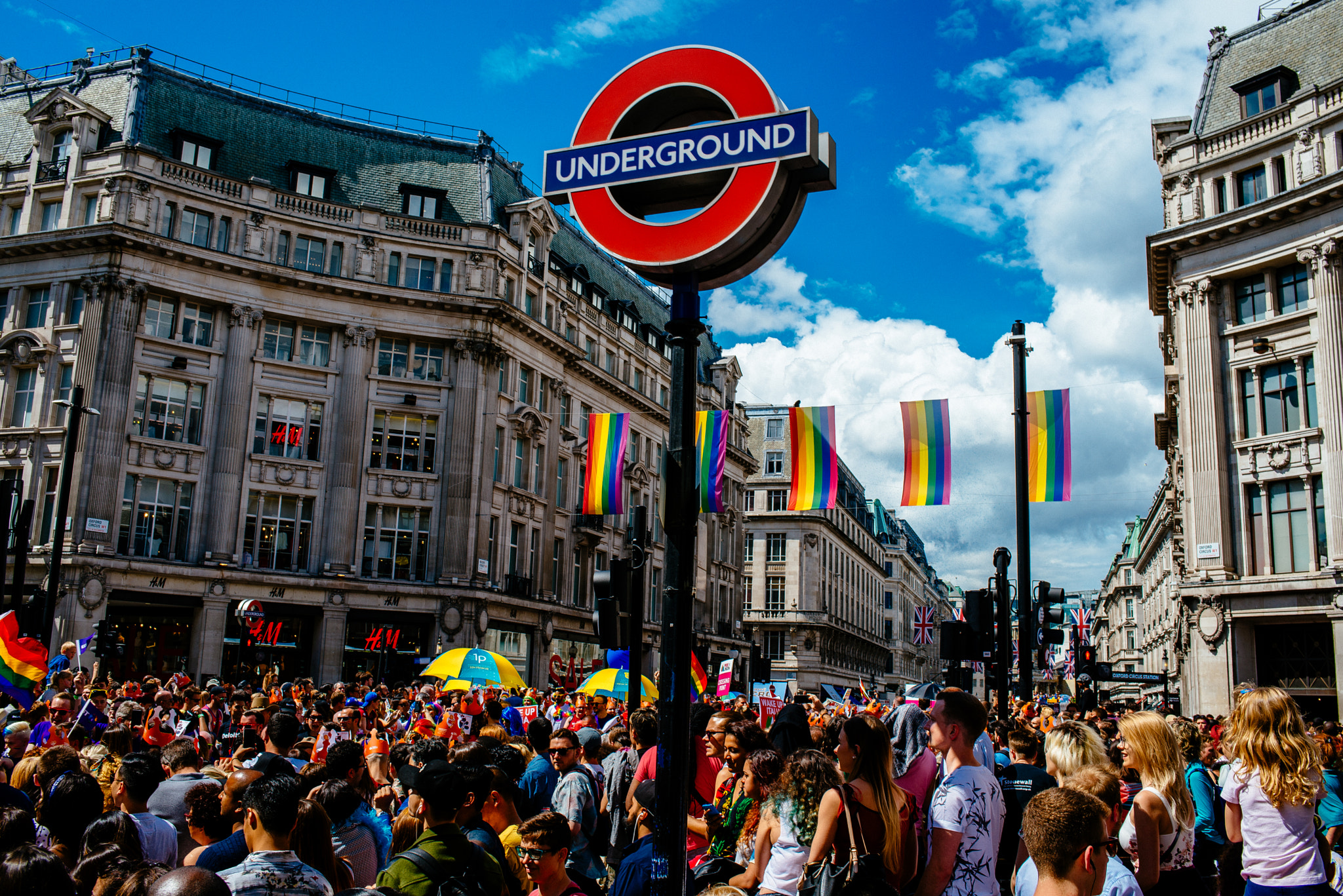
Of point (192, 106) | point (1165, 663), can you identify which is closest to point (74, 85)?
point (192, 106)

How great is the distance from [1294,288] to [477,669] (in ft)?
89.7

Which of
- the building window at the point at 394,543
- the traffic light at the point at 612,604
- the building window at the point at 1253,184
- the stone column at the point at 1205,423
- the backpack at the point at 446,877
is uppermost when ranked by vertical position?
the building window at the point at 1253,184

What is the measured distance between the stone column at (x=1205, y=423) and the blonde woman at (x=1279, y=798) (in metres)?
28.9

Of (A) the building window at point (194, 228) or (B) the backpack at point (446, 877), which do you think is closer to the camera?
(B) the backpack at point (446, 877)

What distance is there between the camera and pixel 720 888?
12.8 feet

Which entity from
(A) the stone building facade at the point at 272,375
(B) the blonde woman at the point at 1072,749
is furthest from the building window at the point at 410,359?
(B) the blonde woman at the point at 1072,749

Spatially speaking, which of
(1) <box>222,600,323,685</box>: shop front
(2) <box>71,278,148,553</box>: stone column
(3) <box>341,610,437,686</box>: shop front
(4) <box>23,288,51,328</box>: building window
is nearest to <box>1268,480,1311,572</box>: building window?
(3) <box>341,610,437,686</box>: shop front

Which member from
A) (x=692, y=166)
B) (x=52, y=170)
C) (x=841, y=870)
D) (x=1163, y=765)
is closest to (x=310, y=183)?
(x=52, y=170)

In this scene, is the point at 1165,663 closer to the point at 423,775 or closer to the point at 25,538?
the point at 25,538

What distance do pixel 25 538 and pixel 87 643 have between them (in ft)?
22.3

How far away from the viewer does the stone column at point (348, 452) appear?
1608 inches

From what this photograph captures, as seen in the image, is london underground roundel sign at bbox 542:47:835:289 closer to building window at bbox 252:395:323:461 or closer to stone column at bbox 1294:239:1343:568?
stone column at bbox 1294:239:1343:568

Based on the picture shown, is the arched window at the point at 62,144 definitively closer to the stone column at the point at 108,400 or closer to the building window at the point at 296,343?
the stone column at the point at 108,400

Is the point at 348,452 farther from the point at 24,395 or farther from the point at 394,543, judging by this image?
the point at 24,395
